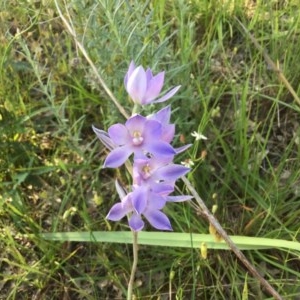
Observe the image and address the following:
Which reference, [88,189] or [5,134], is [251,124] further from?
[5,134]

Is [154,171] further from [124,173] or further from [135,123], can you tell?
[124,173]

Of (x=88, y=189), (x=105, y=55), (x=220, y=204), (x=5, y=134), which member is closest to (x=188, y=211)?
(x=220, y=204)

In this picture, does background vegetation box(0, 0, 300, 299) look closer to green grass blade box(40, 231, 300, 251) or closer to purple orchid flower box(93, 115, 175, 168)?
green grass blade box(40, 231, 300, 251)

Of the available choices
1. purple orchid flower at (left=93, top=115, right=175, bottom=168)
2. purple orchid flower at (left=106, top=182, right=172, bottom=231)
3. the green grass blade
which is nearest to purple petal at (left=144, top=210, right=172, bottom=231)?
purple orchid flower at (left=106, top=182, right=172, bottom=231)

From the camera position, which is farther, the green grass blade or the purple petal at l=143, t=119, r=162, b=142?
the green grass blade

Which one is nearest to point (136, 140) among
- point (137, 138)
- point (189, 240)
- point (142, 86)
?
point (137, 138)
